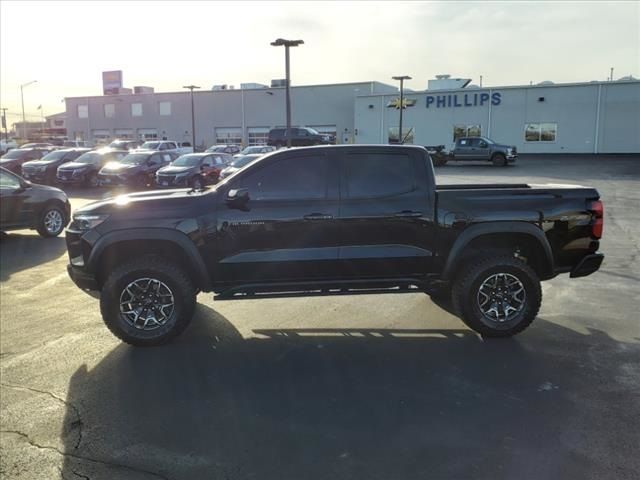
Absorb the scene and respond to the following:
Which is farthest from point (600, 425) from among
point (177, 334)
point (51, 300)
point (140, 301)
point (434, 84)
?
point (434, 84)

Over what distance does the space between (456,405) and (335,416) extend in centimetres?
92

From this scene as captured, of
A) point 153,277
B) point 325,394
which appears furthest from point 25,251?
point 325,394

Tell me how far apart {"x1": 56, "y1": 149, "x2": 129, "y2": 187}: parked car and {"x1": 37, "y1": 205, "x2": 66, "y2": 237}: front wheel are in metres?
13.5

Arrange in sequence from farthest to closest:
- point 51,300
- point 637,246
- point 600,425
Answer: point 637,246 < point 51,300 < point 600,425

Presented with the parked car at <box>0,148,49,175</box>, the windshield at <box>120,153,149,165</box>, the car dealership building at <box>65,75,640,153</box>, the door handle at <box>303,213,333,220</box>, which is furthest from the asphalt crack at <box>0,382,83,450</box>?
the car dealership building at <box>65,75,640,153</box>

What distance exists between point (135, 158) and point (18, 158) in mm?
8513

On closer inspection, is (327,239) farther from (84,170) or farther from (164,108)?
(164,108)

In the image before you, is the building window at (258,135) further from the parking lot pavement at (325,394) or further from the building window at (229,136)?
the parking lot pavement at (325,394)

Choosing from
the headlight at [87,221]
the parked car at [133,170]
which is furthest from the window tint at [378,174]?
the parked car at [133,170]

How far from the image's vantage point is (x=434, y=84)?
169ft

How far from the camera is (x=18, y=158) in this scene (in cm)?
2892

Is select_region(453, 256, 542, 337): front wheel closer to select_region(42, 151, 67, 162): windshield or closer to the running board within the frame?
the running board

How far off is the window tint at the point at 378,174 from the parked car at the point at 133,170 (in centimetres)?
2011

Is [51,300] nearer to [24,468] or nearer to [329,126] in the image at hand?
[24,468]
